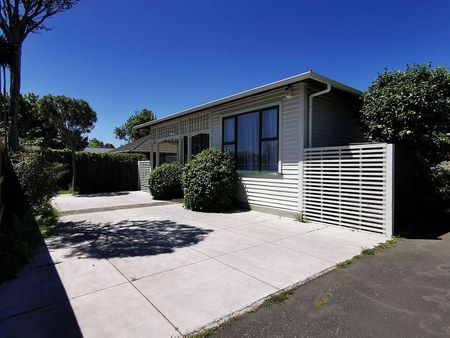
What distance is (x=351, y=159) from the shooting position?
6496 millimetres

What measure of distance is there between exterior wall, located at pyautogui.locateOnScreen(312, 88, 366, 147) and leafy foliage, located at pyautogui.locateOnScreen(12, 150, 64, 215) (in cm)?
689

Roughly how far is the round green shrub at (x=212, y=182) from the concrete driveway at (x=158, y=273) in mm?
1732

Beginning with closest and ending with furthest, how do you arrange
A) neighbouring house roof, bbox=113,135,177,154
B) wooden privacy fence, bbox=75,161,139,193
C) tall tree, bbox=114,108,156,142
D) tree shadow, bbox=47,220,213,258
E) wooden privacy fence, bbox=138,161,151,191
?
tree shadow, bbox=47,220,213,258 < wooden privacy fence, bbox=75,161,139,193 < wooden privacy fence, bbox=138,161,151,191 < neighbouring house roof, bbox=113,135,177,154 < tall tree, bbox=114,108,156,142

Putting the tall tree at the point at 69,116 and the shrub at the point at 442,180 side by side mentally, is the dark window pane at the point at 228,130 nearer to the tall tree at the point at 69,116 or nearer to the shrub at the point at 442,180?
the shrub at the point at 442,180

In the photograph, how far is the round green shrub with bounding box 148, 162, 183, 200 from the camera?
1171cm

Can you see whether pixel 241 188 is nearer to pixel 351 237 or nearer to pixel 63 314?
pixel 351 237

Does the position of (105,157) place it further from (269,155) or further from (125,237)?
(125,237)

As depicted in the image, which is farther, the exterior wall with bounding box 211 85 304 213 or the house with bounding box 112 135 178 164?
the house with bounding box 112 135 178 164

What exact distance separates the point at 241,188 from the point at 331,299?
6.26m

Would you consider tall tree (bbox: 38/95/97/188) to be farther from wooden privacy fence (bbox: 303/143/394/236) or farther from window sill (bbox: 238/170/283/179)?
wooden privacy fence (bbox: 303/143/394/236)

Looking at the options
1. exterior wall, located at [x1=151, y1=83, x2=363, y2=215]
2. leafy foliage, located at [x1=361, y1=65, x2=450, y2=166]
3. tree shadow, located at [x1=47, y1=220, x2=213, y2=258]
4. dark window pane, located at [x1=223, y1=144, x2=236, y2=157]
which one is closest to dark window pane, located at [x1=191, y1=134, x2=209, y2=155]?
dark window pane, located at [x1=223, y1=144, x2=236, y2=157]

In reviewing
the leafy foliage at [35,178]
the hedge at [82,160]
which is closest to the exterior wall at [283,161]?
the leafy foliage at [35,178]

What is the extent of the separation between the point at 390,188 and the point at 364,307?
3.59 m

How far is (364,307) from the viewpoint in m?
2.98
